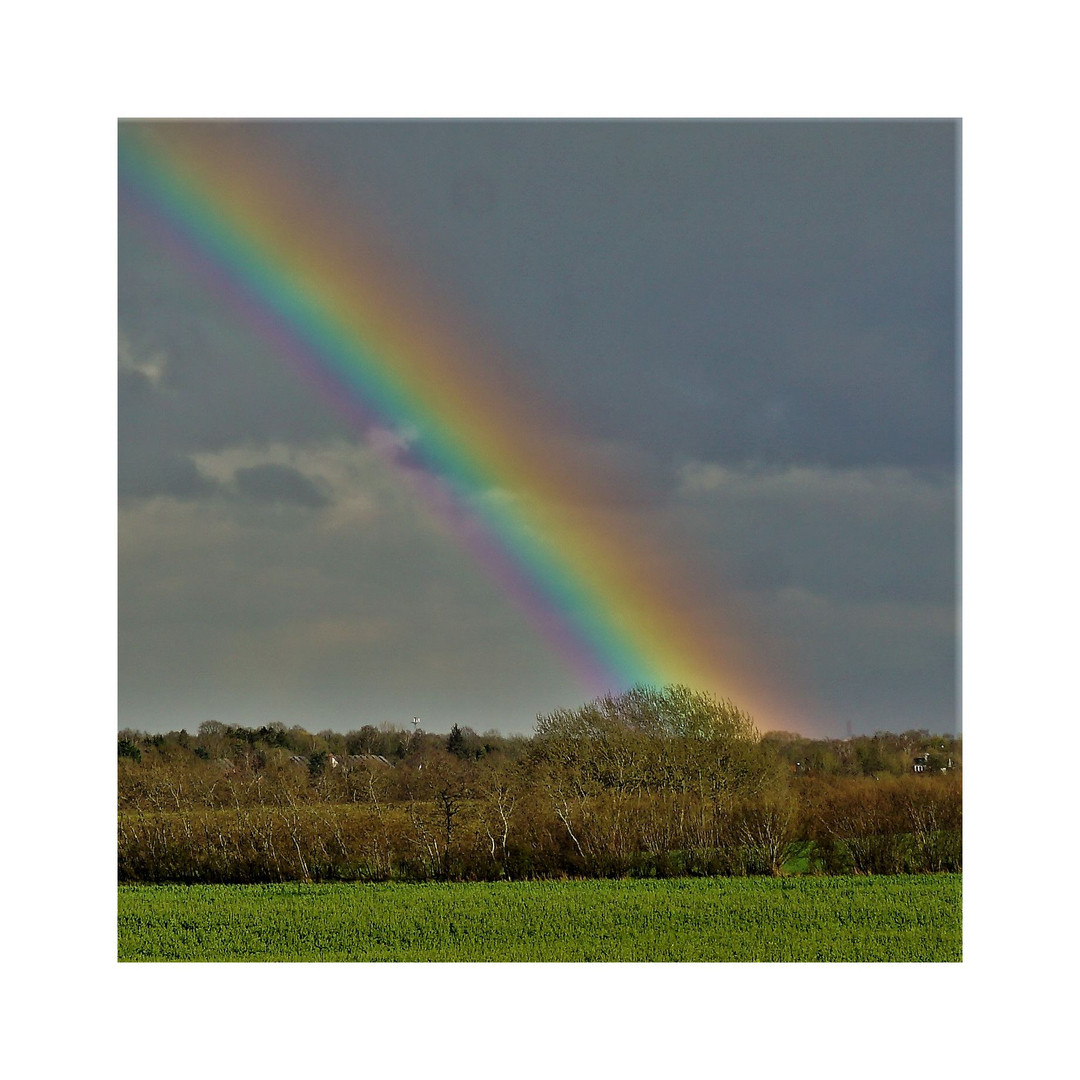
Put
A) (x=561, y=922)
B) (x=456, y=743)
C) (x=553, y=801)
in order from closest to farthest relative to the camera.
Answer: (x=561, y=922)
(x=553, y=801)
(x=456, y=743)

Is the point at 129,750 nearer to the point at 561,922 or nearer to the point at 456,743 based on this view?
the point at 456,743

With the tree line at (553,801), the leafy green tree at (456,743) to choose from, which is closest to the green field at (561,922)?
the tree line at (553,801)

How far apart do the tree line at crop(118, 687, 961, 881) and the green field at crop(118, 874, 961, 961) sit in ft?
0.94

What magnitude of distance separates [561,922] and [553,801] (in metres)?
1.15

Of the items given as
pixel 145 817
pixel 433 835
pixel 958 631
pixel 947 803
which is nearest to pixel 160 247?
pixel 145 817

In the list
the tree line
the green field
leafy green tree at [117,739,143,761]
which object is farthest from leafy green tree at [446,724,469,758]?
leafy green tree at [117,739,143,761]

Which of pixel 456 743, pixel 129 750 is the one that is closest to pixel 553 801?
pixel 456 743

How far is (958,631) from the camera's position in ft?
29.2

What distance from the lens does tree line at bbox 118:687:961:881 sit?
9.16 metres

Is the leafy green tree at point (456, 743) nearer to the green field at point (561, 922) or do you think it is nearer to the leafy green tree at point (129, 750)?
the green field at point (561, 922)

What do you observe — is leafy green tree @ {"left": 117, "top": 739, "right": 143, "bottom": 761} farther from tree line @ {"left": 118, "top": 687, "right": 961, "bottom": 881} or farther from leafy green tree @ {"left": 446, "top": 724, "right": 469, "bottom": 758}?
leafy green tree @ {"left": 446, "top": 724, "right": 469, "bottom": 758}

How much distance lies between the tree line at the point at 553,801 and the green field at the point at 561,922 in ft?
0.94

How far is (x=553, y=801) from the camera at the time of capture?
923 cm

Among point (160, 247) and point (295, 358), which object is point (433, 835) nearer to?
point (295, 358)
